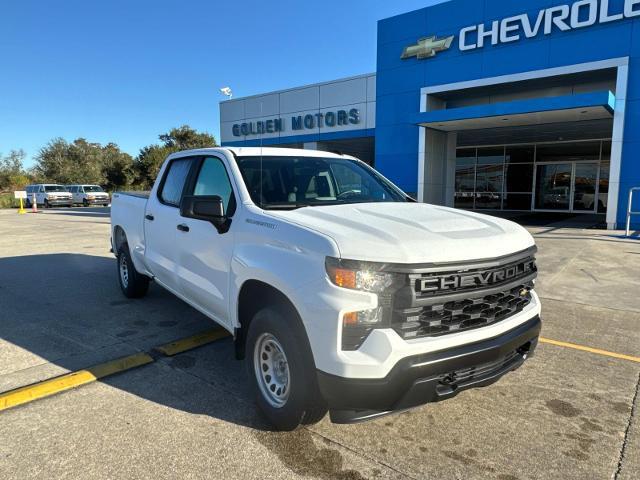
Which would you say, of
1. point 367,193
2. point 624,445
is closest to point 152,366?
point 367,193

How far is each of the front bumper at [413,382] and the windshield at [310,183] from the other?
1.45 metres

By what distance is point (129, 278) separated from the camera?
6.11 meters

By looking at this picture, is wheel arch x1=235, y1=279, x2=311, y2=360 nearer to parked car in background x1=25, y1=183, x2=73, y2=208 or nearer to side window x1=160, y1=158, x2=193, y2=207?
side window x1=160, y1=158, x2=193, y2=207

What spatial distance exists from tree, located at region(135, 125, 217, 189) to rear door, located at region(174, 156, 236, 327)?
39.5m

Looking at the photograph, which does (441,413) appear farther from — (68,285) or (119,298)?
(68,285)

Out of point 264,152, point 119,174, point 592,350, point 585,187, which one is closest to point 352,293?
point 264,152

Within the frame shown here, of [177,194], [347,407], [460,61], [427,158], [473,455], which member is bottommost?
[473,455]

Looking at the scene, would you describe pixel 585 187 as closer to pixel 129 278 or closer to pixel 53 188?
pixel 129 278

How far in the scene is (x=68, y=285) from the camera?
7.16m

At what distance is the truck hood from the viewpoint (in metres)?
2.52

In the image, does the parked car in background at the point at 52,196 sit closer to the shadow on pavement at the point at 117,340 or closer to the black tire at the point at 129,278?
the shadow on pavement at the point at 117,340

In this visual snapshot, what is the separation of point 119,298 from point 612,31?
1653 centimetres

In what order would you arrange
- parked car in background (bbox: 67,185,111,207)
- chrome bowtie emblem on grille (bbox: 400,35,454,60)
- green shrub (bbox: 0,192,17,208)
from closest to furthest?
chrome bowtie emblem on grille (bbox: 400,35,454,60), parked car in background (bbox: 67,185,111,207), green shrub (bbox: 0,192,17,208)

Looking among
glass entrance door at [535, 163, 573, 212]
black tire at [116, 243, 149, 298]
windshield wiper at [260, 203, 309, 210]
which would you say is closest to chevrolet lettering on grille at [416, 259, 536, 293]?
windshield wiper at [260, 203, 309, 210]
